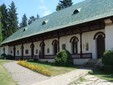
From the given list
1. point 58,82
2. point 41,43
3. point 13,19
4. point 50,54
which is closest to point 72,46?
point 50,54

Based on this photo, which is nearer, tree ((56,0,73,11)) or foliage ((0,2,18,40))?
tree ((56,0,73,11))

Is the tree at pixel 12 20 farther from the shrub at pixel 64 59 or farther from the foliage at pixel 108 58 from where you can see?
the foliage at pixel 108 58

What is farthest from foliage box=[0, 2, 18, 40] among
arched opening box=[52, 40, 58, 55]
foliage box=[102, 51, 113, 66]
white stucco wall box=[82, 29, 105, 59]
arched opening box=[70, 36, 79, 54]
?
foliage box=[102, 51, 113, 66]

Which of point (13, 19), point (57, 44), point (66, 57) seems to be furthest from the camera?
point (13, 19)

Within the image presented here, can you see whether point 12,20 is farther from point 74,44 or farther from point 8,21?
point 74,44

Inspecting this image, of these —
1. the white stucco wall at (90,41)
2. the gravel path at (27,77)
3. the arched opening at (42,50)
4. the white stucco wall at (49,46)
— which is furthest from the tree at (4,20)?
the gravel path at (27,77)

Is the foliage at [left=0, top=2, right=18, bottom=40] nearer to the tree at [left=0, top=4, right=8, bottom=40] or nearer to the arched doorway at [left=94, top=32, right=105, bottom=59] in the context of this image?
the tree at [left=0, top=4, right=8, bottom=40]

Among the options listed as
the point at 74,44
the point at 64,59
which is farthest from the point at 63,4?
the point at 64,59

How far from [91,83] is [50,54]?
21.4m

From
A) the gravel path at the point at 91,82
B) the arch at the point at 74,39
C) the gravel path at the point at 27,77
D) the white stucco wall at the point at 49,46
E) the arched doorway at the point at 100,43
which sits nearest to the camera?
the gravel path at the point at 91,82

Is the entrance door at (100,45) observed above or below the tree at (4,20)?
below

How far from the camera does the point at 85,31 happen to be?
29.4m

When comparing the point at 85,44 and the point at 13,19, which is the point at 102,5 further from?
the point at 13,19

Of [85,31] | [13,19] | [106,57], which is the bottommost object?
[106,57]
